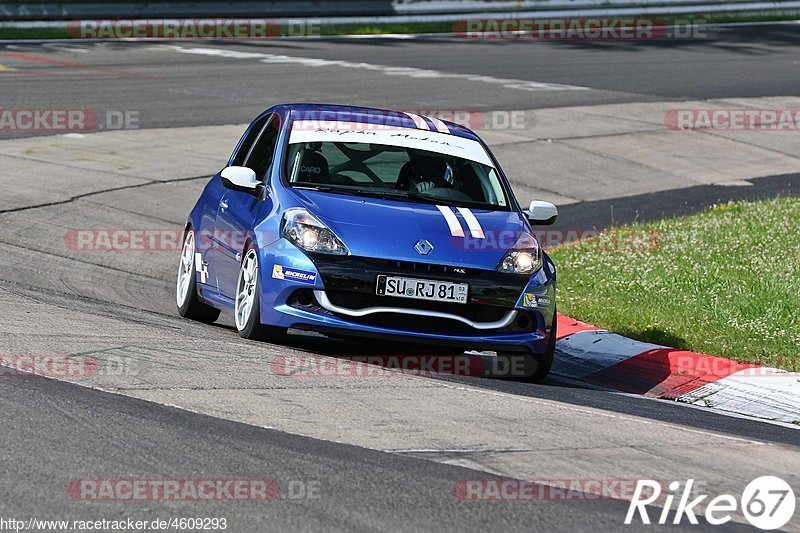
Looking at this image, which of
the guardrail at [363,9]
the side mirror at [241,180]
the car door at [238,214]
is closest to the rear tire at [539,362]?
the car door at [238,214]

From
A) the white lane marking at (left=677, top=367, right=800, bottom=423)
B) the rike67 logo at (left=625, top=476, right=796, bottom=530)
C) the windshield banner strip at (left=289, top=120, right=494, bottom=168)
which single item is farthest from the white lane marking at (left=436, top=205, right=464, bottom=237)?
the rike67 logo at (left=625, top=476, right=796, bottom=530)

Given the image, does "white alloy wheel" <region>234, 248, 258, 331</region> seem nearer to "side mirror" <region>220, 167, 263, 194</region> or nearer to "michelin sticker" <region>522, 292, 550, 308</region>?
"side mirror" <region>220, 167, 263, 194</region>

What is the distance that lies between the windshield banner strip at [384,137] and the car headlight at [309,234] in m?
1.12

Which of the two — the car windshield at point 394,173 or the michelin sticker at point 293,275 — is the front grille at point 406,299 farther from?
the car windshield at point 394,173

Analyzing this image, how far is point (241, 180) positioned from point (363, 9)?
981 inches

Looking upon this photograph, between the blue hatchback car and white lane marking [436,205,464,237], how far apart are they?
1 cm

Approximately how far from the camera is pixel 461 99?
23.0 m

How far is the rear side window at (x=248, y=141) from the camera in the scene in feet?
32.8

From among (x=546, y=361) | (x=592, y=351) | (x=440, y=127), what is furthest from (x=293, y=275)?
(x=592, y=351)

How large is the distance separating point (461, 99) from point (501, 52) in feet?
23.6

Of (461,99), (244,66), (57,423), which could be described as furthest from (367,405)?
(244,66)

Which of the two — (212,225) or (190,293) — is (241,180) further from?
(190,293)

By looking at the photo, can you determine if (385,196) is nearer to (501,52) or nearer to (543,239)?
(543,239)

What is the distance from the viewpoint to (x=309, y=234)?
26.8 feet
